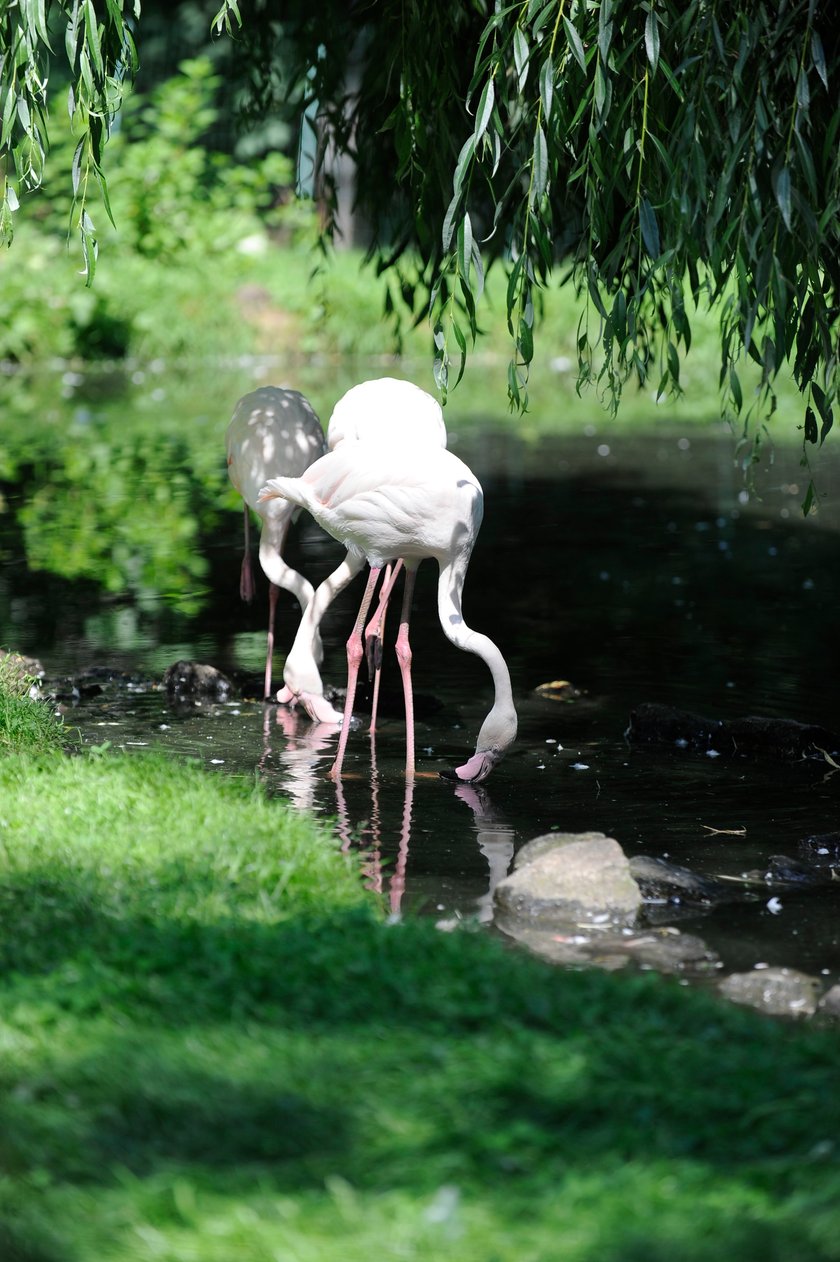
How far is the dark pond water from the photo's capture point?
18.2ft

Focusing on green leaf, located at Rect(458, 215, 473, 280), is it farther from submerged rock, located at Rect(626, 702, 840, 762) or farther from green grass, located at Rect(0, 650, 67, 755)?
submerged rock, located at Rect(626, 702, 840, 762)

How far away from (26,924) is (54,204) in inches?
908

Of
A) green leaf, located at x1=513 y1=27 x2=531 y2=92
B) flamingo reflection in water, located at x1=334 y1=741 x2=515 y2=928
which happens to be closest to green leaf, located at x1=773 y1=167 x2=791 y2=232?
green leaf, located at x1=513 y1=27 x2=531 y2=92

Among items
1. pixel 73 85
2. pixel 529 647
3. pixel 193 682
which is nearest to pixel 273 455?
pixel 193 682

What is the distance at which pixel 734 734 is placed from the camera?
22.1 feet

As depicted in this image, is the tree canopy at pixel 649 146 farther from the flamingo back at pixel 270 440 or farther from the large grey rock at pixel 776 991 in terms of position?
the flamingo back at pixel 270 440

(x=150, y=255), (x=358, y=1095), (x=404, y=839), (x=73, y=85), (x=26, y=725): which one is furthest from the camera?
(x=150, y=255)

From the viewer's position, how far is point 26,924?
160 inches

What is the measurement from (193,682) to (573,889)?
3.09 metres

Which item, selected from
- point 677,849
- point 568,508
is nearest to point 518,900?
point 677,849

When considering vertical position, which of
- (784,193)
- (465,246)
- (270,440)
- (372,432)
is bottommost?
(270,440)

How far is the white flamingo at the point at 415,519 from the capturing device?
5.92 meters

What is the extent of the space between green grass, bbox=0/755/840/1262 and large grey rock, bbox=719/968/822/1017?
163mm

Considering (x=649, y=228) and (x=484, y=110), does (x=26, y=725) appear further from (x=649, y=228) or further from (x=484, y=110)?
(x=649, y=228)
